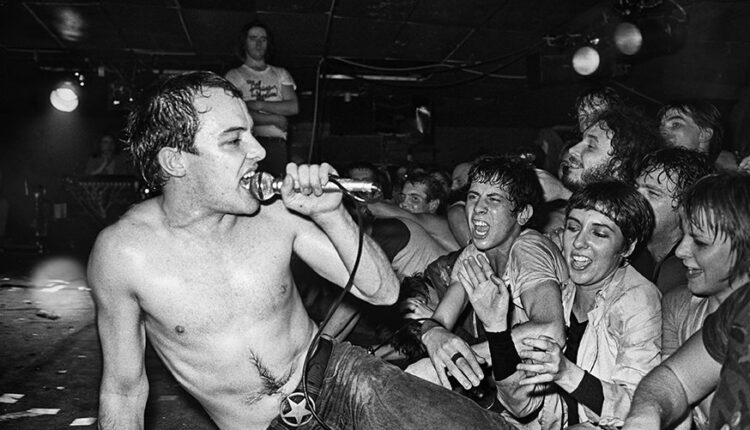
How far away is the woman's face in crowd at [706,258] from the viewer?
2322 millimetres

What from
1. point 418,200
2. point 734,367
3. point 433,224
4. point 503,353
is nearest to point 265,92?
point 418,200

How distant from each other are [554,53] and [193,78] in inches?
322

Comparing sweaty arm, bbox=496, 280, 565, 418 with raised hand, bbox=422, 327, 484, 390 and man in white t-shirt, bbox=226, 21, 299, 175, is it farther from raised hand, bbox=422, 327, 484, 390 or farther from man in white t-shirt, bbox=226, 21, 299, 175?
man in white t-shirt, bbox=226, 21, 299, 175

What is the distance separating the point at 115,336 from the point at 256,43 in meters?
4.69

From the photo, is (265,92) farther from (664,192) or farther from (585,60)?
(585,60)

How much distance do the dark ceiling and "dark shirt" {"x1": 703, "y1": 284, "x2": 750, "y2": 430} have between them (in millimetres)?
7068

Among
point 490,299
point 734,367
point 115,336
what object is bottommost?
point 115,336

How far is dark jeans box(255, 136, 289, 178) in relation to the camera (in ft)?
20.8

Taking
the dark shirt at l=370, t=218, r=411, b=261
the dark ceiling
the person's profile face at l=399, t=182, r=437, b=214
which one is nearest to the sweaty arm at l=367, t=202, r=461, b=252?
the dark shirt at l=370, t=218, r=411, b=261

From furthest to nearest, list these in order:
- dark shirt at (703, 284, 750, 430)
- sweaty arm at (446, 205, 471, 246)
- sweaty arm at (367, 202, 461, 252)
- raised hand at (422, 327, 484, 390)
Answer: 1. sweaty arm at (446, 205, 471, 246)
2. sweaty arm at (367, 202, 461, 252)
3. raised hand at (422, 327, 484, 390)
4. dark shirt at (703, 284, 750, 430)

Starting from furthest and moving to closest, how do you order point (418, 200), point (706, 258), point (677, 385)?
point (418, 200) → point (706, 258) → point (677, 385)

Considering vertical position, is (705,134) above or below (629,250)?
above

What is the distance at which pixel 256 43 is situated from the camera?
670 centimetres

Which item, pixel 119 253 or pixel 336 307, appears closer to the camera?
pixel 336 307
